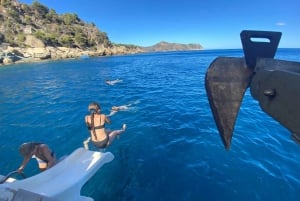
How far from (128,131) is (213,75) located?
7550 millimetres

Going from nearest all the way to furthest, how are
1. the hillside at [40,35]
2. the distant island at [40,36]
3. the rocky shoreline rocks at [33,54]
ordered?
the rocky shoreline rocks at [33,54]
the distant island at [40,36]
the hillside at [40,35]

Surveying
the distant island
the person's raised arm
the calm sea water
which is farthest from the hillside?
the person's raised arm

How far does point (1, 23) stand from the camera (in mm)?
80812

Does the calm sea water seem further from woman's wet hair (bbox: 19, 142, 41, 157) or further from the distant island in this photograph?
the distant island

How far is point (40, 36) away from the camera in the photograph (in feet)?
256

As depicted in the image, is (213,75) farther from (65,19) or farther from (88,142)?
(65,19)

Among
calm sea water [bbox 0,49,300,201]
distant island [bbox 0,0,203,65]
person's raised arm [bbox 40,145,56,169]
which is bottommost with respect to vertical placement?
calm sea water [bbox 0,49,300,201]

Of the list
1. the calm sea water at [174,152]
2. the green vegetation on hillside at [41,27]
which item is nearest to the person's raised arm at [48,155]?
the calm sea water at [174,152]

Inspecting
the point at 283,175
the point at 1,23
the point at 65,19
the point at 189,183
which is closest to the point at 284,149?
the point at 283,175

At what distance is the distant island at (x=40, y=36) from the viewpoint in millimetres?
66812

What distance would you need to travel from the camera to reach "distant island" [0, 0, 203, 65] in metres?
66.8

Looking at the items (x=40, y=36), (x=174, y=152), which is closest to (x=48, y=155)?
(x=174, y=152)

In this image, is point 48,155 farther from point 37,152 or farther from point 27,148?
point 27,148

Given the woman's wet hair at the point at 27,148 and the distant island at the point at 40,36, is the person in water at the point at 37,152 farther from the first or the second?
the distant island at the point at 40,36
